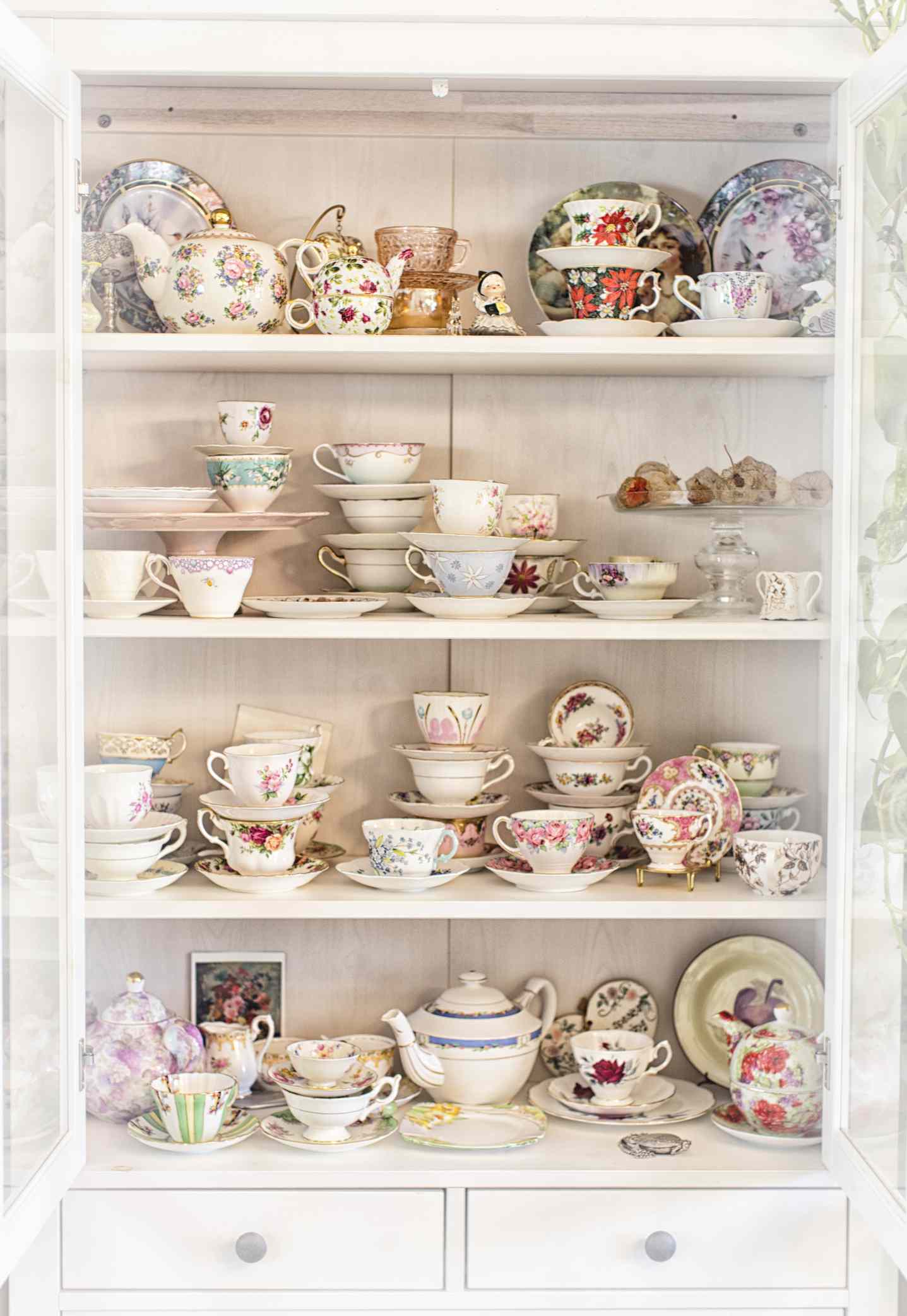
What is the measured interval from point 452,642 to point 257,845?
16.4 inches

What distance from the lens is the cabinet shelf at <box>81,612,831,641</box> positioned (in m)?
1.70

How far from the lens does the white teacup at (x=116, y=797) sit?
169 centimetres

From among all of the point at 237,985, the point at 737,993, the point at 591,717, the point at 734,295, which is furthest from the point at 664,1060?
the point at 734,295

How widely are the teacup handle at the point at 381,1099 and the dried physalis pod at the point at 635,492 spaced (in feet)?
2.62

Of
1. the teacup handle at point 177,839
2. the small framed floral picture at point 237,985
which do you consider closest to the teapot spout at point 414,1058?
the small framed floral picture at point 237,985

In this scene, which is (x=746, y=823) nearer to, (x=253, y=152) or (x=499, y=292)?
(x=499, y=292)

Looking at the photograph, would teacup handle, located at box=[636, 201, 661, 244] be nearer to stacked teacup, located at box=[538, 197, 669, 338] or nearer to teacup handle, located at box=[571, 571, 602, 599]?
stacked teacup, located at box=[538, 197, 669, 338]

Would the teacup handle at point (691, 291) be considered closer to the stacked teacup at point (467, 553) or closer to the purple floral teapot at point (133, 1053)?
the stacked teacup at point (467, 553)

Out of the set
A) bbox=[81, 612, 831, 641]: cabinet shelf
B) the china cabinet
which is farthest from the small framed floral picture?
bbox=[81, 612, 831, 641]: cabinet shelf

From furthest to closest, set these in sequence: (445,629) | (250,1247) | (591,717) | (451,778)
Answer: (591,717) → (451,778) → (445,629) → (250,1247)

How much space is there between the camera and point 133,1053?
5.71 feet

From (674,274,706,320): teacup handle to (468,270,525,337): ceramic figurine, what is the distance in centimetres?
20

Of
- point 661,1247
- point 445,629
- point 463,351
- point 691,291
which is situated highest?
point 691,291

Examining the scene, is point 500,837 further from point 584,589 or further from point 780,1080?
point 780,1080
